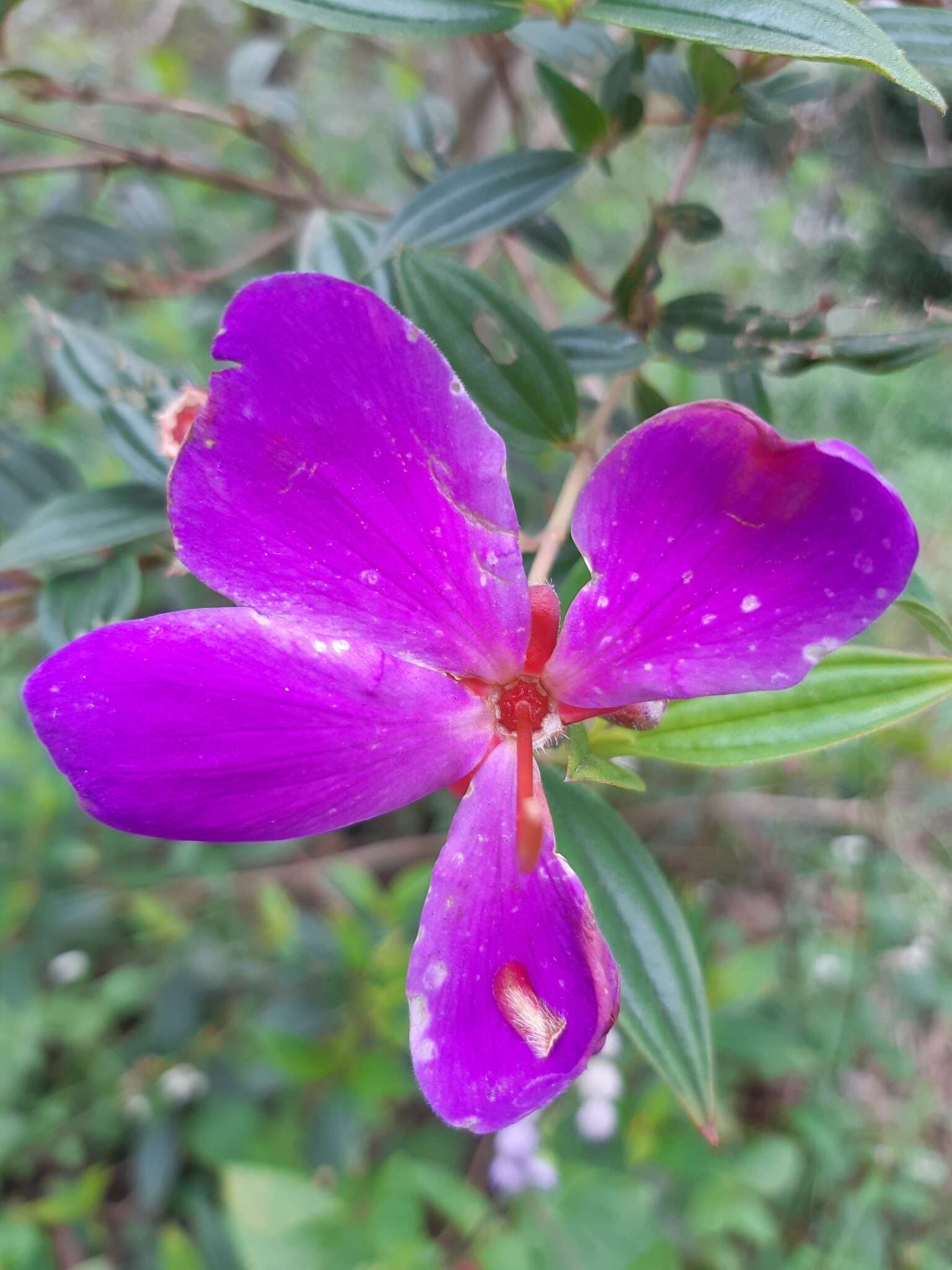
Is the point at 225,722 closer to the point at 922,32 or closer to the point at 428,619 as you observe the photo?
the point at 428,619

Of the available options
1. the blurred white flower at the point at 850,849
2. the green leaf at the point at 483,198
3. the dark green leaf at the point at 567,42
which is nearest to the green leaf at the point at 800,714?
the green leaf at the point at 483,198

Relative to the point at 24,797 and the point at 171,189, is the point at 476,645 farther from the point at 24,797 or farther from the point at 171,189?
the point at 171,189

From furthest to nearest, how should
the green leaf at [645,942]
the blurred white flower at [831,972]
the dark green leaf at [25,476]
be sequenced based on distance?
the blurred white flower at [831,972], the dark green leaf at [25,476], the green leaf at [645,942]

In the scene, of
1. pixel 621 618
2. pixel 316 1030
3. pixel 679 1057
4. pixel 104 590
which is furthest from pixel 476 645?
pixel 316 1030

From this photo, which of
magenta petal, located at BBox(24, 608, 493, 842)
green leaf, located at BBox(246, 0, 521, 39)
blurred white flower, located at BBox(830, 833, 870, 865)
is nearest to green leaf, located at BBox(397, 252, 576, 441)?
green leaf, located at BBox(246, 0, 521, 39)

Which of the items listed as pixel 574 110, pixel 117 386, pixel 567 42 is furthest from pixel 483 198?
pixel 117 386

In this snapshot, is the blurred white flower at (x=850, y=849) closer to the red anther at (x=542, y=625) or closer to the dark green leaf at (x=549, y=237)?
the dark green leaf at (x=549, y=237)
